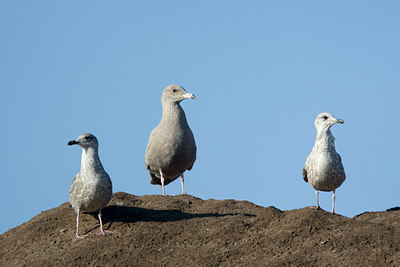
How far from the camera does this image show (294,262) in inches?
475

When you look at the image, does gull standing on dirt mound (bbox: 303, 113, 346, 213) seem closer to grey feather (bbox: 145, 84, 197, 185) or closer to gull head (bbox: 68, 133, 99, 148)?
grey feather (bbox: 145, 84, 197, 185)

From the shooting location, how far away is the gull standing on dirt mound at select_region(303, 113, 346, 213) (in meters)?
15.8

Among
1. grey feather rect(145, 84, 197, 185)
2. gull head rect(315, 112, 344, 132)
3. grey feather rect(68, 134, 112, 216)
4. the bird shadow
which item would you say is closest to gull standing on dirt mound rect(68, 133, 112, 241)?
grey feather rect(68, 134, 112, 216)

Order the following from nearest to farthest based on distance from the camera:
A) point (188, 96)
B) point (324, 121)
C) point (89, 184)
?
point (89, 184) < point (324, 121) < point (188, 96)

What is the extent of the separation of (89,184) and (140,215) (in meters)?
1.75

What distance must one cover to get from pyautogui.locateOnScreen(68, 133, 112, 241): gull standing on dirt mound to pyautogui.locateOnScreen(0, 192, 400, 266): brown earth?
0.69 m

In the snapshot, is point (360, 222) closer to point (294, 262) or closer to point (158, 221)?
point (294, 262)

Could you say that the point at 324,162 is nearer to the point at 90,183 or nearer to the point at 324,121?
the point at 324,121

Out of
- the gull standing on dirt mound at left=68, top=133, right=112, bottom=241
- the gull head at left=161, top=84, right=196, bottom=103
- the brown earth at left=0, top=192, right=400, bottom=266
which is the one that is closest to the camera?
the brown earth at left=0, top=192, right=400, bottom=266

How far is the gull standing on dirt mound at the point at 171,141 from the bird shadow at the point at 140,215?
8.73ft

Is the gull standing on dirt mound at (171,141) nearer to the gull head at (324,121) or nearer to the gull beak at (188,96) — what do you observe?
the gull beak at (188,96)

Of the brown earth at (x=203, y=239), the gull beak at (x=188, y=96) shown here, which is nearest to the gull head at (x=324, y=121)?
the brown earth at (x=203, y=239)

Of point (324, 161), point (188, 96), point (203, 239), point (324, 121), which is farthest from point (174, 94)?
point (203, 239)

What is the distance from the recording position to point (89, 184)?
43.4 ft
